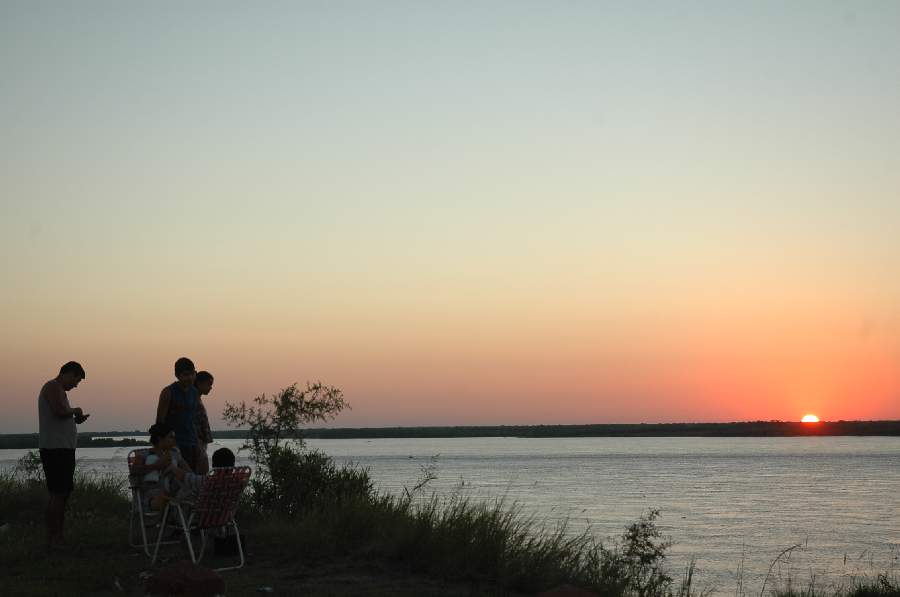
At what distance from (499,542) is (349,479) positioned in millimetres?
4396

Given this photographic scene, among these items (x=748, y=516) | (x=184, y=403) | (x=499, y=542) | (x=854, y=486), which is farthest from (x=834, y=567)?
(x=854, y=486)

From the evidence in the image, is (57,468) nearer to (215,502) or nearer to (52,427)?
(52,427)

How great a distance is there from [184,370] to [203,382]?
591mm

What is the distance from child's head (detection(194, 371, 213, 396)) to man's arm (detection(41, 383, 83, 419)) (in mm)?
1458

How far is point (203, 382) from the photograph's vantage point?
1192 centimetres

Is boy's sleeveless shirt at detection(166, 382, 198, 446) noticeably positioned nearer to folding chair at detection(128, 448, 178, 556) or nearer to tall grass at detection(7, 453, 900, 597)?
folding chair at detection(128, 448, 178, 556)

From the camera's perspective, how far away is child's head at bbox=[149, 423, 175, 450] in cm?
1084

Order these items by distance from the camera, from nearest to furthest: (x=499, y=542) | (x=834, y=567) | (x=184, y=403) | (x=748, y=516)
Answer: (x=499, y=542) < (x=184, y=403) < (x=834, y=567) < (x=748, y=516)

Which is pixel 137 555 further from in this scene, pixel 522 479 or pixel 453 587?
pixel 522 479

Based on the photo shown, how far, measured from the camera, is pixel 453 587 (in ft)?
32.7

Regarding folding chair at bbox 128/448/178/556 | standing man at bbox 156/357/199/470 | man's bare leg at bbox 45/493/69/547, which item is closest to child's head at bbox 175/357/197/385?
standing man at bbox 156/357/199/470

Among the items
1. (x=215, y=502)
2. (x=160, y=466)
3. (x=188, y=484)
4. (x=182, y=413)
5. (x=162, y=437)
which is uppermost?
(x=182, y=413)

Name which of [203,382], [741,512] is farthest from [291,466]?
[741,512]

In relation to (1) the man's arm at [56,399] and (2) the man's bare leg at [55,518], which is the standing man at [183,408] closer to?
(1) the man's arm at [56,399]
